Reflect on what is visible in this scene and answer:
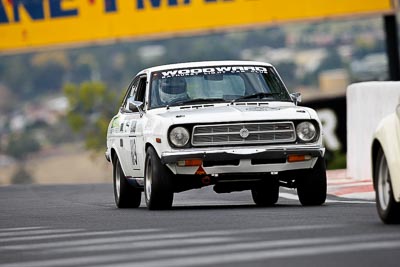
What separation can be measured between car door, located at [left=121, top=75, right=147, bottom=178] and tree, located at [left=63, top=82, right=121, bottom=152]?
4184 inches

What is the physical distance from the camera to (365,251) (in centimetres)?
1061

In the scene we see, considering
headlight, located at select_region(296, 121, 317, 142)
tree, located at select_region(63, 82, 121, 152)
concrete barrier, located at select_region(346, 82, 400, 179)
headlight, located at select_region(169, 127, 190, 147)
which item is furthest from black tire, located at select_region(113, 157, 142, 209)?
tree, located at select_region(63, 82, 121, 152)

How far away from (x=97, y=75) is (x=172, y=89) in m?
152

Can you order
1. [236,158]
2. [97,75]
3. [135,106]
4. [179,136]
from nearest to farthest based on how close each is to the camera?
[236,158], [179,136], [135,106], [97,75]

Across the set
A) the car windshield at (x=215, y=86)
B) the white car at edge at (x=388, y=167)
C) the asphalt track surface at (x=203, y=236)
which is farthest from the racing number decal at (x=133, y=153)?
the white car at edge at (x=388, y=167)

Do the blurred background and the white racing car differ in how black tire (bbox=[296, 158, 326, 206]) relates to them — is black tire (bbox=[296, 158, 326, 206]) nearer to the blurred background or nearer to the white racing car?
the white racing car

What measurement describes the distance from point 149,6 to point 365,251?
28499mm

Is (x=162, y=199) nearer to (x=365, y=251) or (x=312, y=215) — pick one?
(x=312, y=215)

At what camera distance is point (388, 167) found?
12.7 m

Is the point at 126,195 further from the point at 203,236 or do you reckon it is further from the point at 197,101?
the point at 203,236

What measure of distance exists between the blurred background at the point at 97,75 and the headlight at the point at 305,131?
105 m

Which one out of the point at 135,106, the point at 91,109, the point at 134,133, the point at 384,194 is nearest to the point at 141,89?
the point at 135,106

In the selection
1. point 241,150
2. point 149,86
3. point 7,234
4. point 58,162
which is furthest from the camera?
point 58,162

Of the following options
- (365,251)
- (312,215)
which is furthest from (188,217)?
(365,251)
